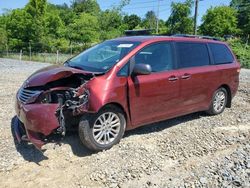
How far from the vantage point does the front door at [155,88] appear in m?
4.97

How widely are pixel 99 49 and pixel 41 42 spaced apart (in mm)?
27537

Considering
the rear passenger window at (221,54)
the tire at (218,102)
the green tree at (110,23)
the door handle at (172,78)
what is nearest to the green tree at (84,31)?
the green tree at (110,23)

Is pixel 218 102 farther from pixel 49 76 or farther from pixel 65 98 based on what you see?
pixel 49 76

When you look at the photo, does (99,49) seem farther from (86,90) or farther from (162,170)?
(162,170)

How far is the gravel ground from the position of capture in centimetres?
391

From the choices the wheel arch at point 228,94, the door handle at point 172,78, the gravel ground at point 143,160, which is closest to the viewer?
the gravel ground at point 143,160

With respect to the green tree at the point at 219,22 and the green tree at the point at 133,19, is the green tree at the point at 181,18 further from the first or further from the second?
the green tree at the point at 133,19

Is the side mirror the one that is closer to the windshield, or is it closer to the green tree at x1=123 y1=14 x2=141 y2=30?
the windshield

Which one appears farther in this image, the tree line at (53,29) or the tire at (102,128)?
the tree line at (53,29)

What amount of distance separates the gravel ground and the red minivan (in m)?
0.28

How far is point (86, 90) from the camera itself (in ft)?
14.5

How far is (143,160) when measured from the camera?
4.43 m

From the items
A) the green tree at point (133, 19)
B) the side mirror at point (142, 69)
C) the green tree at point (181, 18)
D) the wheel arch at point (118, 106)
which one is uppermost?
the green tree at point (133, 19)

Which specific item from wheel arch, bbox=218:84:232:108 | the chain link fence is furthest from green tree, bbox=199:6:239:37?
wheel arch, bbox=218:84:232:108
